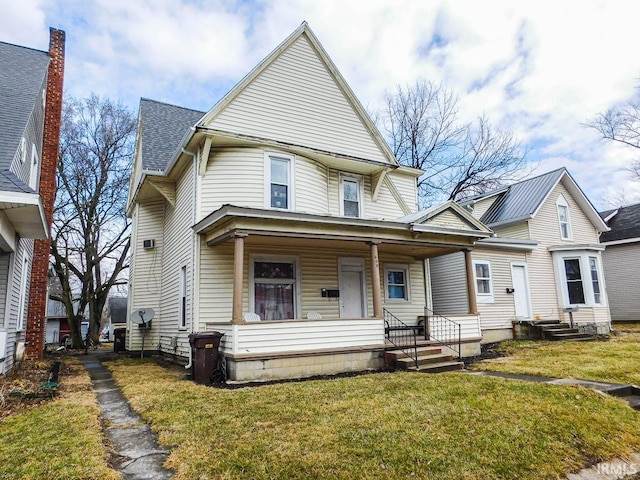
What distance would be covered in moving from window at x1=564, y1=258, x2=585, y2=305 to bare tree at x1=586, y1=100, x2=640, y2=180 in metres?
8.58

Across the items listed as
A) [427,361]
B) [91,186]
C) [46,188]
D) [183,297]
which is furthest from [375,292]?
[91,186]

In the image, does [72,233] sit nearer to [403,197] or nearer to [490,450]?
[403,197]

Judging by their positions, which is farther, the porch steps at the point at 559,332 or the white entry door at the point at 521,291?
the white entry door at the point at 521,291

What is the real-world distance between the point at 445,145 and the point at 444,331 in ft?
52.3

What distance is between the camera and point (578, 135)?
72.2ft

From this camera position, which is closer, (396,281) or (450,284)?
(396,281)

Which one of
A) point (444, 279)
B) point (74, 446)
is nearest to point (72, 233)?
point (444, 279)

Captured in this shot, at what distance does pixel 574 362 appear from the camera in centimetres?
889

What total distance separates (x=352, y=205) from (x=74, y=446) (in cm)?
932

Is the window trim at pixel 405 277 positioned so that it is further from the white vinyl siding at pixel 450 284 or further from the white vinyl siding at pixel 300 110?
the white vinyl siding at pixel 300 110

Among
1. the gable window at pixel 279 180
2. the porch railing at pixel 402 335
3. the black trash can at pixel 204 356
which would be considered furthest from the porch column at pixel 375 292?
the black trash can at pixel 204 356

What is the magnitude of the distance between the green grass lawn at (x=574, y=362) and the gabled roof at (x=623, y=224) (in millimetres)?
11242

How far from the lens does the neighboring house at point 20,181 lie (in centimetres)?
638

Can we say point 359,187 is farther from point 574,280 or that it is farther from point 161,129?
point 574,280
